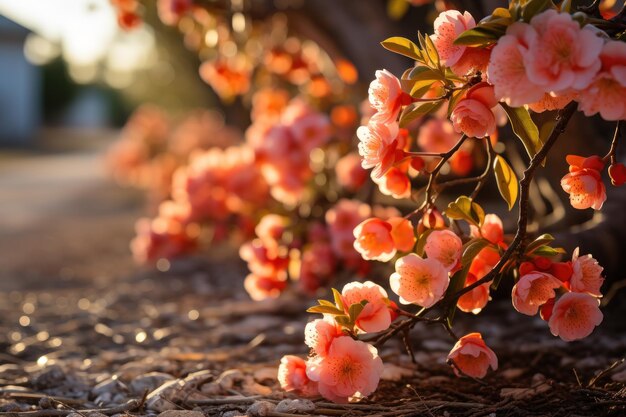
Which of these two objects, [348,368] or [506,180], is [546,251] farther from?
[348,368]

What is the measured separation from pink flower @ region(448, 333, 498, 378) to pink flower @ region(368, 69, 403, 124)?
429 mm

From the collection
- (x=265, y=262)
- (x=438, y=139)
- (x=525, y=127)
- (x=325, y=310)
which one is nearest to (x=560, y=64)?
(x=525, y=127)

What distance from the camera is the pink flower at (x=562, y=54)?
1082 millimetres

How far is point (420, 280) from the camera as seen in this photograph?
1.33 metres

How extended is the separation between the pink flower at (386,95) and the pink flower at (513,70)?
20 centimetres

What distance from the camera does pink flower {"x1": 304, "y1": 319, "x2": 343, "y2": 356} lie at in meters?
1.37

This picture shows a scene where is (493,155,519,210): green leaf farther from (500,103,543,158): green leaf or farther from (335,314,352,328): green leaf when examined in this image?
(335,314,352,328): green leaf

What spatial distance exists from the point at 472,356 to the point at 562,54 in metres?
0.61

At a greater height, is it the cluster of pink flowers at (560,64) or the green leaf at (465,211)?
the cluster of pink flowers at (560,64)

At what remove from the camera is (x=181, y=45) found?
9328 millimetres

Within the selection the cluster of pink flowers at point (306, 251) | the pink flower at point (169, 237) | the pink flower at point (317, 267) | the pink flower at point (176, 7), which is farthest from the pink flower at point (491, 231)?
the pink flower at point (169, 237)

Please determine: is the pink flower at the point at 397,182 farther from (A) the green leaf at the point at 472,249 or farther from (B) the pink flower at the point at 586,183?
(B) the pink flower at the point at 586,183

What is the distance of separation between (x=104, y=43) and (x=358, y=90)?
12.5m

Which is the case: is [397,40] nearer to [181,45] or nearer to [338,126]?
[338,126]
